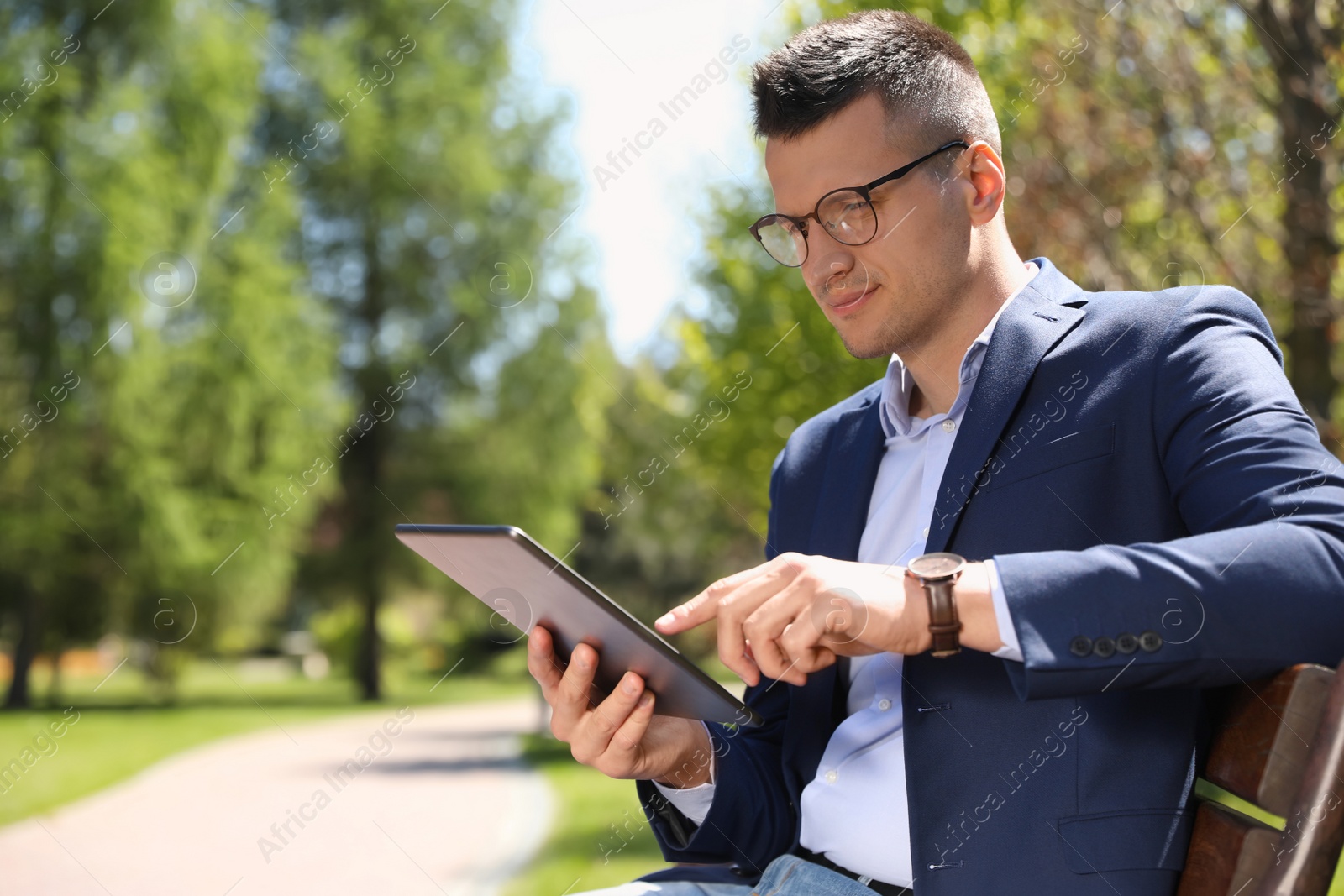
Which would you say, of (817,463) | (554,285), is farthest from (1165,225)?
(554,285)

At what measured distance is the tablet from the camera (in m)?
1.57

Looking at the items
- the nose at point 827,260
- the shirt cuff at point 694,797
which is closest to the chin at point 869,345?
the nose at point 827,260

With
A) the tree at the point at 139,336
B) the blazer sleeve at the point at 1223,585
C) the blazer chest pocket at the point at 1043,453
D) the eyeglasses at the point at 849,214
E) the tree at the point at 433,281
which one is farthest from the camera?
the tree at the point at 433,281

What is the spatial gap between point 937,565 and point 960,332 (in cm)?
74

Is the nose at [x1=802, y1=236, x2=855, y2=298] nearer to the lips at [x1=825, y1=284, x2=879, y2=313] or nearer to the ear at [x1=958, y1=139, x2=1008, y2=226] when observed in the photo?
the lips at [x1=825, y1=284, x2=879, y2=313]

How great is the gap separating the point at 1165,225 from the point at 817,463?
15.7 ft

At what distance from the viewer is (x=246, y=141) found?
22500 millimetres

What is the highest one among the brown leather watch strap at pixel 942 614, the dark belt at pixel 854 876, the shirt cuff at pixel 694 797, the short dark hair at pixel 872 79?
the short dark hair at pixel 872 79

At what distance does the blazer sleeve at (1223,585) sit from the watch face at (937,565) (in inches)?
2.2

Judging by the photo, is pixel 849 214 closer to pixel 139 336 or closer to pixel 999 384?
pixel 999 384

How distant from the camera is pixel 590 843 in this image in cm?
806

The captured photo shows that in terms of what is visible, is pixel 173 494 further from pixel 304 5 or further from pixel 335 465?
pixel 304 5

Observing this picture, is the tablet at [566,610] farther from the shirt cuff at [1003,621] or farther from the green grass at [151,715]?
the green grass at [151,715]

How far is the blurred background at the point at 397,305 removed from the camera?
605 cm
